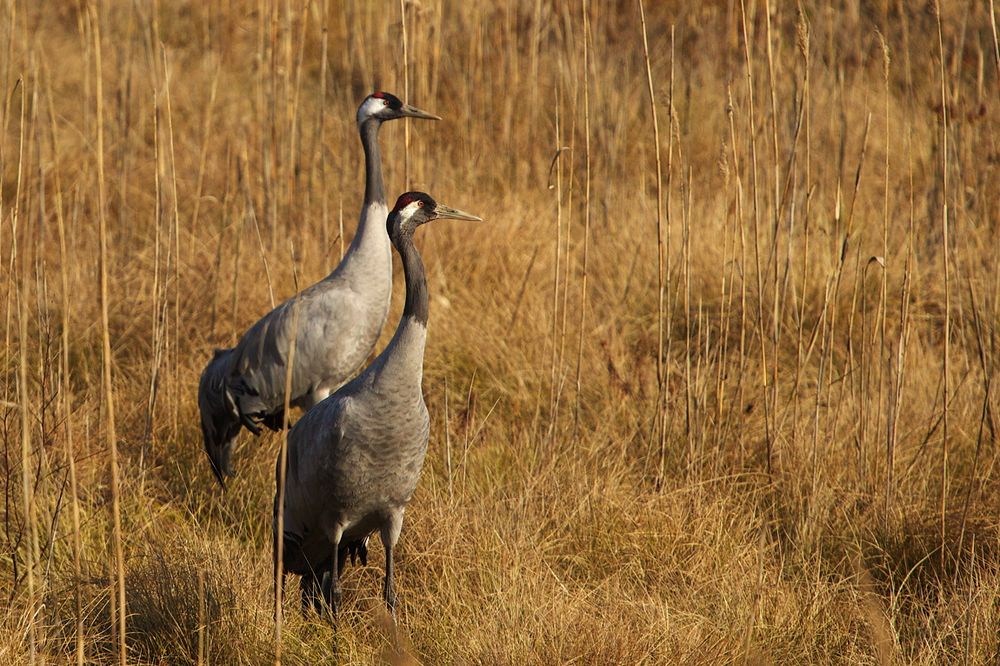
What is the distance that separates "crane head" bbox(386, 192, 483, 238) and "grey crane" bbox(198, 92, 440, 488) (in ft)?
3.07

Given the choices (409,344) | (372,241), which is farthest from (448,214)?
(372,241)

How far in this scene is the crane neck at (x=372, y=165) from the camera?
13.1ft

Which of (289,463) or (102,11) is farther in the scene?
(102,11)

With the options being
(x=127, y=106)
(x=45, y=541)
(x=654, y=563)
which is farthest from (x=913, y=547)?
(x=127, y=106)

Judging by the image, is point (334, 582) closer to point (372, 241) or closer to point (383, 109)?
point (372, 241)

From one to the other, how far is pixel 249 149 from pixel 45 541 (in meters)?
3.58

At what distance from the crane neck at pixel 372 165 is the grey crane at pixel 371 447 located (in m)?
0.97

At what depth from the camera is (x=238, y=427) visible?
389cm

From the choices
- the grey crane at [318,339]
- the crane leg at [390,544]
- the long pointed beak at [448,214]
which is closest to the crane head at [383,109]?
the grey crane at [318,339]

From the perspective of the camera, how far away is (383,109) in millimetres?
4199

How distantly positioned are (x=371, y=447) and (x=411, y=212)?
2.03ft

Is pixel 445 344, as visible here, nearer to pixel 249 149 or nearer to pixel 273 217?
pixel 273 217

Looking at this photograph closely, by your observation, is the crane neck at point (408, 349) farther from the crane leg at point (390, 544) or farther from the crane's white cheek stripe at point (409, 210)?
the crane leg at point (390, 544)

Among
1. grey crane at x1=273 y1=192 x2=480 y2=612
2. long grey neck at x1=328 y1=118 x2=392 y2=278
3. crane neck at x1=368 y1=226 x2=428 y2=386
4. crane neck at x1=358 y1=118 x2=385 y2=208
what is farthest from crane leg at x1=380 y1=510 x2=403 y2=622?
crane neck at x1=358 y1=118 x2=385 y2=208
